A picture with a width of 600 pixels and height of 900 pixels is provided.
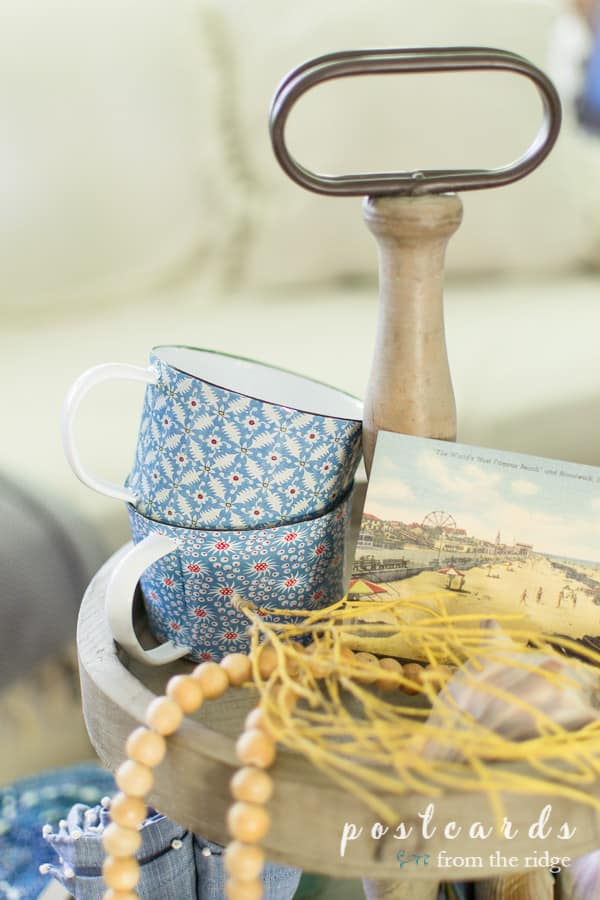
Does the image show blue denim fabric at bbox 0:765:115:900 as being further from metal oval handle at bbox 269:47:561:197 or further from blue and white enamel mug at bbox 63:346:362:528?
metal oval handle at bbox 269:47:561:197

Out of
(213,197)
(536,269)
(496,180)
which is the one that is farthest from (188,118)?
(496,180)

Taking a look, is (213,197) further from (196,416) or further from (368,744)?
(368,744)

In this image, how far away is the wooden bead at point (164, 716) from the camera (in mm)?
396

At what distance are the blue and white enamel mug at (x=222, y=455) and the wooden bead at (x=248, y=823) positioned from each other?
15 cm

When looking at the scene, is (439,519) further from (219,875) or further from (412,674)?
(219,875)

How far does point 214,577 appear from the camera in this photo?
475 mm

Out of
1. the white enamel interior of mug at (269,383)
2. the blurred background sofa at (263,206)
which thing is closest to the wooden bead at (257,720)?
the white enamel interior of mug at (269,383)

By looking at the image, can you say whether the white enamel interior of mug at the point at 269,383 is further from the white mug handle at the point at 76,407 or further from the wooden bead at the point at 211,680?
the wooden bead at the point at 211,680

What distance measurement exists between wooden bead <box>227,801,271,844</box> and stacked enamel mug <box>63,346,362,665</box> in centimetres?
13

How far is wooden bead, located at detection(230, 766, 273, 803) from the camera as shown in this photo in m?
0.36

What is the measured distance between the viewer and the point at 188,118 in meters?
1.28

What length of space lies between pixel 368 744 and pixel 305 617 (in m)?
0.14

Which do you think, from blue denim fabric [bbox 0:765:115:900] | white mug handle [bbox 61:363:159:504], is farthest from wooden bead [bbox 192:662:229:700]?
blue denim fabric [bbox 0:765:115:900]

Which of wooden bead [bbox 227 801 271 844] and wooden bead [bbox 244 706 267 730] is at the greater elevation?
wooden bead [bbox 244 706 267 730]
